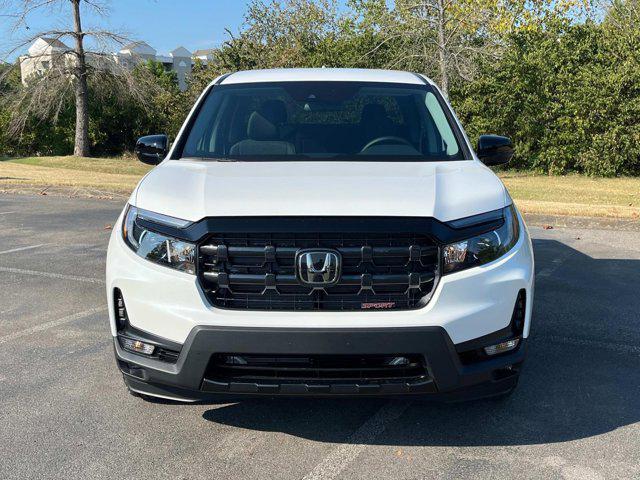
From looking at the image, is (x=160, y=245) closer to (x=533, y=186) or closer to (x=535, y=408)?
(x=535, y=408)

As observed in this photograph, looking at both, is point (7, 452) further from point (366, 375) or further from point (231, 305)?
point (366, 375)

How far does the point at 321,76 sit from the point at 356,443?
2.76 metres

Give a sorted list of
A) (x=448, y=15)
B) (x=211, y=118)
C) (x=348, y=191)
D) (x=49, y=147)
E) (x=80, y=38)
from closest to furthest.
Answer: (x=348, y=191) → (x=211, y=118) → (x=448, y=15) → (x=80, y=38) → (x=49, y=147)

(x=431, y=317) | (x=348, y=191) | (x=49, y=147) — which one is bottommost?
(x=49, y=147)

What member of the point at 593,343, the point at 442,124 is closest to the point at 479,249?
the point at 442,124

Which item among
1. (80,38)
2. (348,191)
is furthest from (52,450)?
(80,38)

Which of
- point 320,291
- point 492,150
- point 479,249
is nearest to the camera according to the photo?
point 320,291

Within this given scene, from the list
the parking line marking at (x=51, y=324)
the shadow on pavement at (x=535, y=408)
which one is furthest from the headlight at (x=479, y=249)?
the parking line marking at (x=51, y=324)

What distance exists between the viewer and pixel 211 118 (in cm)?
463

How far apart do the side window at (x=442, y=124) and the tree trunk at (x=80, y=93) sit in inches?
922

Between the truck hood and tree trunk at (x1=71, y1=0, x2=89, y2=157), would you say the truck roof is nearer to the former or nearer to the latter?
the truck hood

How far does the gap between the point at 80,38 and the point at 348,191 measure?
25.0 meters

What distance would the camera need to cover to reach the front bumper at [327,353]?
287cm

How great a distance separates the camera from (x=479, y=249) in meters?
3.09
